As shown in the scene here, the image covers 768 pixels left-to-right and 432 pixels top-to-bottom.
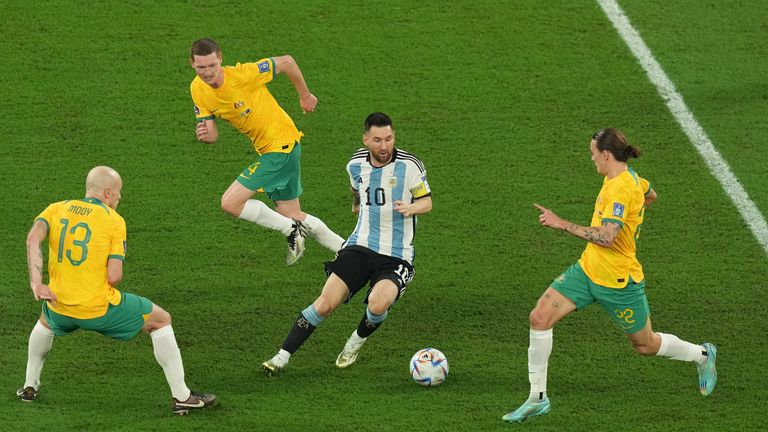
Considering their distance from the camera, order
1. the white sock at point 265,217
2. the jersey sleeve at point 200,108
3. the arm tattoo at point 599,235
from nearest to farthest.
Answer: the arm tattoo at point 599,235
the jersey sleeve at point 200,108
the white sock at point 265,217

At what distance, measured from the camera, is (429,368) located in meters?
8.79

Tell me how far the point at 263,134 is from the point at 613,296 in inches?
134

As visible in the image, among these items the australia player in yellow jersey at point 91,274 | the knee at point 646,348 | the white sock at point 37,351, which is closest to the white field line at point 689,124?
the knee at point 646,348

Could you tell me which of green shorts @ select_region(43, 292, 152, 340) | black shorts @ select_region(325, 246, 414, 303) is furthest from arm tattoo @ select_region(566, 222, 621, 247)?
green shorts @ select_region(43, 292, 152, 340)

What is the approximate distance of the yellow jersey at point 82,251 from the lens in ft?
26.0

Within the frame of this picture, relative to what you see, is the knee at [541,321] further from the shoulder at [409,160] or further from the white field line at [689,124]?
the white field line at [689,124]

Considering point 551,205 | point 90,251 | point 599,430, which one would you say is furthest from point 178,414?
point 551,205

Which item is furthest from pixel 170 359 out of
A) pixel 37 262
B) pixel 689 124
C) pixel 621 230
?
pixel 689 124

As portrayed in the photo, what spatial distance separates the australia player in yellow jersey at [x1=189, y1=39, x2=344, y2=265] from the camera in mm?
10039

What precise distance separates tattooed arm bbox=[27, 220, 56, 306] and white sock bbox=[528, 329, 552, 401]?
10.3ft

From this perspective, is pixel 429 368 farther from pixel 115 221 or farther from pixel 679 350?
pixel 115 221

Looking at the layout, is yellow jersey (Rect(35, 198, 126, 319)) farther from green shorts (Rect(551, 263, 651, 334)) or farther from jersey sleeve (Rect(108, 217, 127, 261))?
green shorts (Rect(551, 263, 651, 334))

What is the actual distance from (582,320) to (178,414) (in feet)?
10.7

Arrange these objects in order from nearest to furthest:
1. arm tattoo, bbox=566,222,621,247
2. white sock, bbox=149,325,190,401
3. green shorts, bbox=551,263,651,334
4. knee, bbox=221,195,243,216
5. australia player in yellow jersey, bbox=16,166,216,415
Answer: australia player in yellow jersey, bbox=16,166,216,415 → arm tattoo, bbox=566,222,621,247 → white sock, bbox=149,325,190,401 → green shorts, bbox=551,263,651,334 → knee, bbox=221,195,243,216
